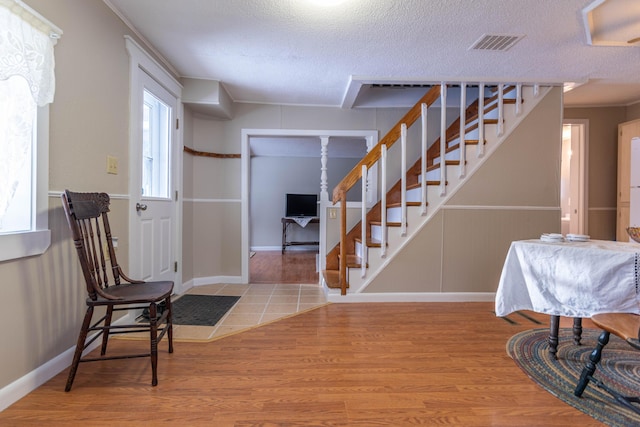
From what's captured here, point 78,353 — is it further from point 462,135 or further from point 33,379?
point 462,135

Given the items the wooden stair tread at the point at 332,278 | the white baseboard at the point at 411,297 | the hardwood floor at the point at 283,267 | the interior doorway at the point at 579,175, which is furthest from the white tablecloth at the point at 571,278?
the interior doorway at the point at 579,175

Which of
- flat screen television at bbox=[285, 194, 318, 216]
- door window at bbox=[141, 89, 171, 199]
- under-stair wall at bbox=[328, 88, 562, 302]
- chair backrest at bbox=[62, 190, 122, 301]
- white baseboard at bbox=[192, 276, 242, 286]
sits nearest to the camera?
chair backrest at bbox=[62, 190, 122, 301]

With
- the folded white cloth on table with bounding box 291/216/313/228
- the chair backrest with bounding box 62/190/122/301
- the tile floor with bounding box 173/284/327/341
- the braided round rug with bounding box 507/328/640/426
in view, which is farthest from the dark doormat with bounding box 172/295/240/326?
the folded white cloth on table with bounding box 291/216/313/228

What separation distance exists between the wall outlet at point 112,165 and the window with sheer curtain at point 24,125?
0.52 metres

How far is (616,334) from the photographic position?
1.32 m

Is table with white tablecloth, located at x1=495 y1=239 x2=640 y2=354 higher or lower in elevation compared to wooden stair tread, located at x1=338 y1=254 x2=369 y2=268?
higher

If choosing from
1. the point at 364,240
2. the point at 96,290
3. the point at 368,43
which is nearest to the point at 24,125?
the point at 96,290

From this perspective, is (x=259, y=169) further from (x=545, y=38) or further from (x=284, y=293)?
(x=545, y=38)

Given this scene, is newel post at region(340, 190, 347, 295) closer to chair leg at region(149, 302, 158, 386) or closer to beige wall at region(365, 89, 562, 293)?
beige wall at region(365, 89, 562, 293)

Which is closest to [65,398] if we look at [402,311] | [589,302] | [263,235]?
[402,311]

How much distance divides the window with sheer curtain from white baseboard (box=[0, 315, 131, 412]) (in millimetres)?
610

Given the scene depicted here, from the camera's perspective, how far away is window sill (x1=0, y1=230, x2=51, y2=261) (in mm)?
1355

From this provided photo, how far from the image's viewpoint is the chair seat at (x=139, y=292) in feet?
5.10

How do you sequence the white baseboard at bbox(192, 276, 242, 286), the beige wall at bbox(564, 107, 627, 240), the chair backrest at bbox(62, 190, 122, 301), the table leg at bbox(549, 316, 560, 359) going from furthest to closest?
the beige wall at bbox(564, 107, 627, 240) → the white baseboard at bbox(192, 276, 242, 286) → the table leg at bbox(549, 316, 560, 359) → the chair backrest at bbox(62, 190, 122, 301)
